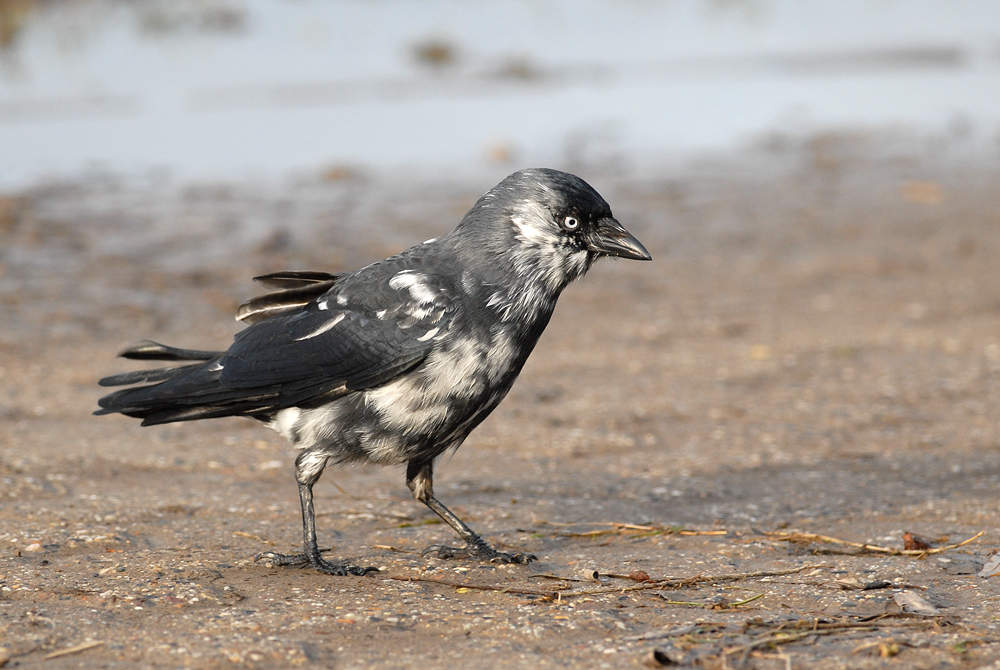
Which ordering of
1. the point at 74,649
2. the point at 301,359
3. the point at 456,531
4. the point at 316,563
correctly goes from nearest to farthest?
1. the point at 74,649
2. the point at 316,563
3. the point at 301,359
4. the point at 456,531

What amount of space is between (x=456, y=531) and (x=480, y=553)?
22 cm

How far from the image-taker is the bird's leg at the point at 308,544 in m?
4.22

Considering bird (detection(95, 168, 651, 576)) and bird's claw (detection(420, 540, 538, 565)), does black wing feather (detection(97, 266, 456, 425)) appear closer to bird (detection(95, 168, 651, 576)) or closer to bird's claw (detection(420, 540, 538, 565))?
bird (detection(95, 168, 651, 576))

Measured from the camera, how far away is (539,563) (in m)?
4.38

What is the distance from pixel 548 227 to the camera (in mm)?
4379

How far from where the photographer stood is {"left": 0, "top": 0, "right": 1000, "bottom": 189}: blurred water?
12.8 meters

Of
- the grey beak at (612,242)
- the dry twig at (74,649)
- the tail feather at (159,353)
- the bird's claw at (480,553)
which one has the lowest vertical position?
the dry twig at (74,649)

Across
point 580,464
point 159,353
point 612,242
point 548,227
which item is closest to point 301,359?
point 159,353

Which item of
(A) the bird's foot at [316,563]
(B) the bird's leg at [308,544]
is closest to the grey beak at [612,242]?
(B) the bird's leg at [308,544]

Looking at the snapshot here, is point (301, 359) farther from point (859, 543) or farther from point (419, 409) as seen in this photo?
point (859, 543)

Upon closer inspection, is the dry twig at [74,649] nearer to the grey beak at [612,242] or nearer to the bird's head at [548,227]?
the bird's head at [548,227]

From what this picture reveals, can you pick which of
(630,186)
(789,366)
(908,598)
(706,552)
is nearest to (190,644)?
(706,552)

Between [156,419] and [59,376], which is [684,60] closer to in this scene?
[59,376]

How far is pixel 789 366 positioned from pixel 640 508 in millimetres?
2491
